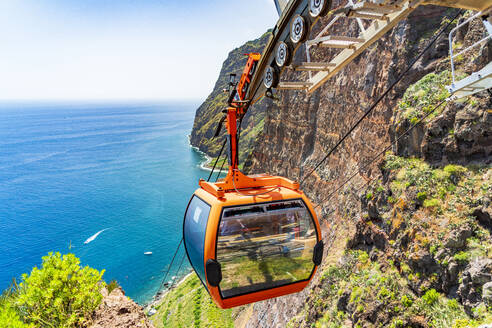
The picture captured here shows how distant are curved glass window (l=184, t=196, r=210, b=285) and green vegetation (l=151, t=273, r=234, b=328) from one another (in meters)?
22.6

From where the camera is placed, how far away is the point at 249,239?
5.82 m

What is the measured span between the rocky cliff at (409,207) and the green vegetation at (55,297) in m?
9.54

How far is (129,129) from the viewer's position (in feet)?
516

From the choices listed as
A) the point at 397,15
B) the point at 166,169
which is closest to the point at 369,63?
the point at 397,15

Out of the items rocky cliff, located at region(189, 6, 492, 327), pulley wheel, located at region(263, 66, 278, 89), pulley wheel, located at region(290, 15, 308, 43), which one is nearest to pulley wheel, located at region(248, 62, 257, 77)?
pulley wheel, located at region(263, 66, 278, 89)

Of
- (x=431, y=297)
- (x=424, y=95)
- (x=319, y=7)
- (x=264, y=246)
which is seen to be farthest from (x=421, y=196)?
(x=319, y=7)

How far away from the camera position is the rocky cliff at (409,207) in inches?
350

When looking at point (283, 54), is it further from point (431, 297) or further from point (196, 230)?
point (431, 297)

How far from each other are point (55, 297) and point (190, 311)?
68.4ft

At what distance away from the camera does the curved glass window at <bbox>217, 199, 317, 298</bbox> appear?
18.3ft

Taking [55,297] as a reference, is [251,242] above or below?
above

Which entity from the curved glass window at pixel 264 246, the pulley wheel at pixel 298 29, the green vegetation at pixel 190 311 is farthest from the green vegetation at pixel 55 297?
the green vegetation at pixel 190 311

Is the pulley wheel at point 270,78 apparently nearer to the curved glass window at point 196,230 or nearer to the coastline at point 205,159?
the curved glass window at point 196,230

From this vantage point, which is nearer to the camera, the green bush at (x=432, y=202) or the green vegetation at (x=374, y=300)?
the green vegetation at (x=374, y=300)
